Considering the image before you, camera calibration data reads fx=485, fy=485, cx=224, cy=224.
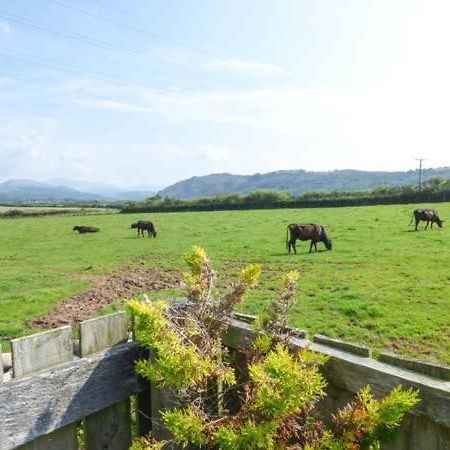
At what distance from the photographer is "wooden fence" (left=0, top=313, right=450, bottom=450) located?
8.29 ft

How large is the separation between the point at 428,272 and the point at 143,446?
50.1 feet

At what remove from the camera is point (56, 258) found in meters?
25.6

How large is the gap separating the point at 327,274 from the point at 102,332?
1466 centimetres

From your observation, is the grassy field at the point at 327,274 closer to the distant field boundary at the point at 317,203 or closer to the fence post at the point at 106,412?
the fence post at the point at 106,412

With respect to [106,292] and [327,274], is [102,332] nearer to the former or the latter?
[106,292]

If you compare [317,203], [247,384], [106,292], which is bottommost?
[106,292]

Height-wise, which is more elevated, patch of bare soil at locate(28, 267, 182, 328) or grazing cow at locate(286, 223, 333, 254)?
grazing cow at locate(286, 223, 333, 254)

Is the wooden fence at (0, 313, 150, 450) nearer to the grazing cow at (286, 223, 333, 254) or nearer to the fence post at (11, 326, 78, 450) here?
the fence post at (11, 326, 78, 450)

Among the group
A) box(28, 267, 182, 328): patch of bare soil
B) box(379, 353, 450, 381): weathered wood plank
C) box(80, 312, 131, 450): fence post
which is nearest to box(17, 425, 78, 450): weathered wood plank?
box(80, 312, 131, 450): fence post

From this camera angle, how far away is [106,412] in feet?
10.5

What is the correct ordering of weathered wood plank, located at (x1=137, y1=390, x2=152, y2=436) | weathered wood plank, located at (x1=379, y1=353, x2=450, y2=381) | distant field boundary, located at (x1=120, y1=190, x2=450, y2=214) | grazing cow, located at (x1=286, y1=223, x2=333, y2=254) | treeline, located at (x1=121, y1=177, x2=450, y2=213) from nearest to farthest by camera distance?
weathered wood plank, located at (x1=379, y1=353, x2=450, y2=381) < weathered wood plank, located at (x1=137, y1=390, x2=152, y2=436) < grazing cow, located at (x1=286, y1=223, x2=333, y2=254) < distant field boundary, located at (x1=120, y1=190, x2=450, y2=214) < treeline, located at (x1=121, y1=177, x2=450, y2=213)

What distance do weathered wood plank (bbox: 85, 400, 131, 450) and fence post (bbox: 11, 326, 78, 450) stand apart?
0.13 m

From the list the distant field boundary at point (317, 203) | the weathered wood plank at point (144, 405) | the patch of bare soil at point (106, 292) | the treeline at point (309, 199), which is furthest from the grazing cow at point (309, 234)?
the treeline at point (309, 199)

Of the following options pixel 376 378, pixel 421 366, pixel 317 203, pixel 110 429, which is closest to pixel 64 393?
pixel 110 429
